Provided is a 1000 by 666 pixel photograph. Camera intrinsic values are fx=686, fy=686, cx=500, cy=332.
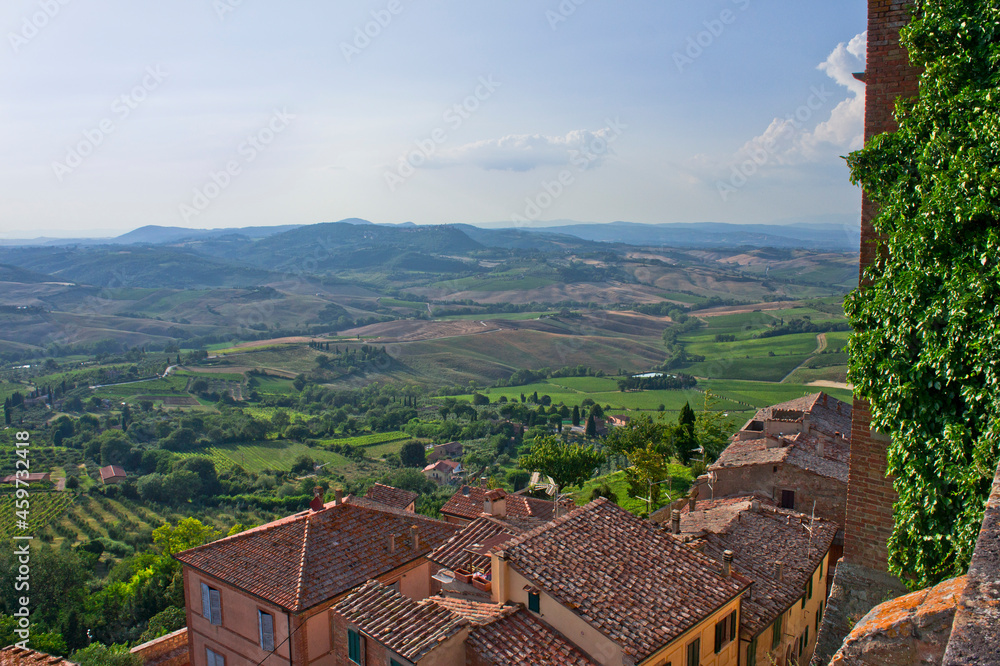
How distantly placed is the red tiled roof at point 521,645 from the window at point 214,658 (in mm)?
9314

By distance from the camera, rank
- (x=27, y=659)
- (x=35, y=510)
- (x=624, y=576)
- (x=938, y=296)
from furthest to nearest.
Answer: (x=35, y=510) → (x=27, y=659) → (x=624, y=576) → (x=938, y=296)

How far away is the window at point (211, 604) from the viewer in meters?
17.0

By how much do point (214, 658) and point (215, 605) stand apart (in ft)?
5.02

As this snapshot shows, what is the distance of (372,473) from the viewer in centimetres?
7488

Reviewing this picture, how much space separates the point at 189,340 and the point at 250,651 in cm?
16827

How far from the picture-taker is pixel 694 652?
480 inches

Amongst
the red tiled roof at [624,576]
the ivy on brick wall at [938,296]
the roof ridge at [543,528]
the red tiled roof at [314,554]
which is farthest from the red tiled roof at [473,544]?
the ivy on brick wall at [938,296]

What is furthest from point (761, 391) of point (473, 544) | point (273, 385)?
point (273, 385)

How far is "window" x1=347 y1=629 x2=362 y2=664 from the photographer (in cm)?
1118

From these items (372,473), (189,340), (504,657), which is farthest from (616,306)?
(504,657)

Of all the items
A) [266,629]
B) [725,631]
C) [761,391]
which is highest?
[725,631]

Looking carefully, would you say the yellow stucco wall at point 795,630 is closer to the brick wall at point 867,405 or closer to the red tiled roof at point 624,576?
the red tiled roof at point 624,576

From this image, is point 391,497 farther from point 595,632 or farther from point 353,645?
point 595,632

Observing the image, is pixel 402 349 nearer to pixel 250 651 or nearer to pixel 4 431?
pixel 4 431
